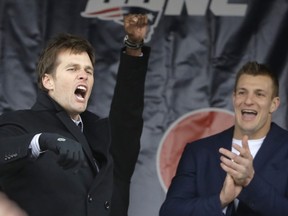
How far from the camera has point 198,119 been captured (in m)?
3.68

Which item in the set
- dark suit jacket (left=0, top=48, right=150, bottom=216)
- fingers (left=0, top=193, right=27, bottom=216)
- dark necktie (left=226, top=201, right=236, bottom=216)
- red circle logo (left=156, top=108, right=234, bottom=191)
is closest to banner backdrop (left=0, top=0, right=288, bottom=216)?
red circle logo (left=156, top=108, right=234, bottom=191)

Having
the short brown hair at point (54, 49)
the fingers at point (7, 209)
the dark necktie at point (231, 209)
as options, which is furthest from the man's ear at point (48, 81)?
the fingers at point (7, 209)

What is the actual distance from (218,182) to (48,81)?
0.80m

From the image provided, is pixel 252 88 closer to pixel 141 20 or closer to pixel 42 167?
pixel 141 20

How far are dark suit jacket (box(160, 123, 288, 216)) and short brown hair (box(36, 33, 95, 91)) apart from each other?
0.67m

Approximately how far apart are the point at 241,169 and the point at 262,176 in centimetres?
19

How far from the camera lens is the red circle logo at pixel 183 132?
12.0 feet

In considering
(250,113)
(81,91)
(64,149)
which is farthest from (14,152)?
(250,113)

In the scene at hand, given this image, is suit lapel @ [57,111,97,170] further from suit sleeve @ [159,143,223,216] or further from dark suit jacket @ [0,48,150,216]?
suit sleeve @ [159,143,223,216]

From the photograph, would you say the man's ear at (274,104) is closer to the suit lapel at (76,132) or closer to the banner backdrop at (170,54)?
the banner backdrop at (170,54)

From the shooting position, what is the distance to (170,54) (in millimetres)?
3682

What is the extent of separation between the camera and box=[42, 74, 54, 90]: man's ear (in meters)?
2.74

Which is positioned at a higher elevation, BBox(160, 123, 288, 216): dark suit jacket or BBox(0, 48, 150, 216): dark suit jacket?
BBox(0, 48, 150, 216): dark suit jacket

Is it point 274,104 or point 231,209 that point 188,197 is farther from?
point 274,104
